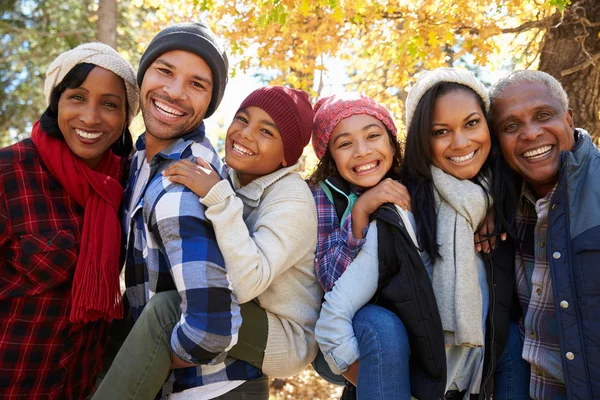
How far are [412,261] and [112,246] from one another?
1503 mm

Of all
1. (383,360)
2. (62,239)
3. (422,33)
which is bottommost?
(383,360)

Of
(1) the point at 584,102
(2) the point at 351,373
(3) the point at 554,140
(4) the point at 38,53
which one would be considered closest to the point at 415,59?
(1) the point at 584,102

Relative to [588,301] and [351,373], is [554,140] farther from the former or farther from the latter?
[351,373]

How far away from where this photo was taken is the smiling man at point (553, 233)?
233cm

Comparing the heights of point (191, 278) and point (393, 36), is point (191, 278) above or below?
below

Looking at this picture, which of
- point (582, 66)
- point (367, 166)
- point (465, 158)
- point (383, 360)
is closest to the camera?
point (383, 360)

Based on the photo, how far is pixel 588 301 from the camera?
2.32 metres

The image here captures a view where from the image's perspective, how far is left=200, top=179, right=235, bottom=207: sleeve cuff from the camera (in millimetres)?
2240

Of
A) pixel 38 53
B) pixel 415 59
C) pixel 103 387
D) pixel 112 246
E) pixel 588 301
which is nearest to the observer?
pixel 103 387

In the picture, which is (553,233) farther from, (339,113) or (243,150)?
(243,150)

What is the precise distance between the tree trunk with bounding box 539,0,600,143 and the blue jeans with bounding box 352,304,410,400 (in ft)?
10.1

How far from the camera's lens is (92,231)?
8.69 feet

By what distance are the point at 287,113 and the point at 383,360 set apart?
134 cm

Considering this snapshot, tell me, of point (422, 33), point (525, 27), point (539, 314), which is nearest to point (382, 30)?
point (422, 33)
